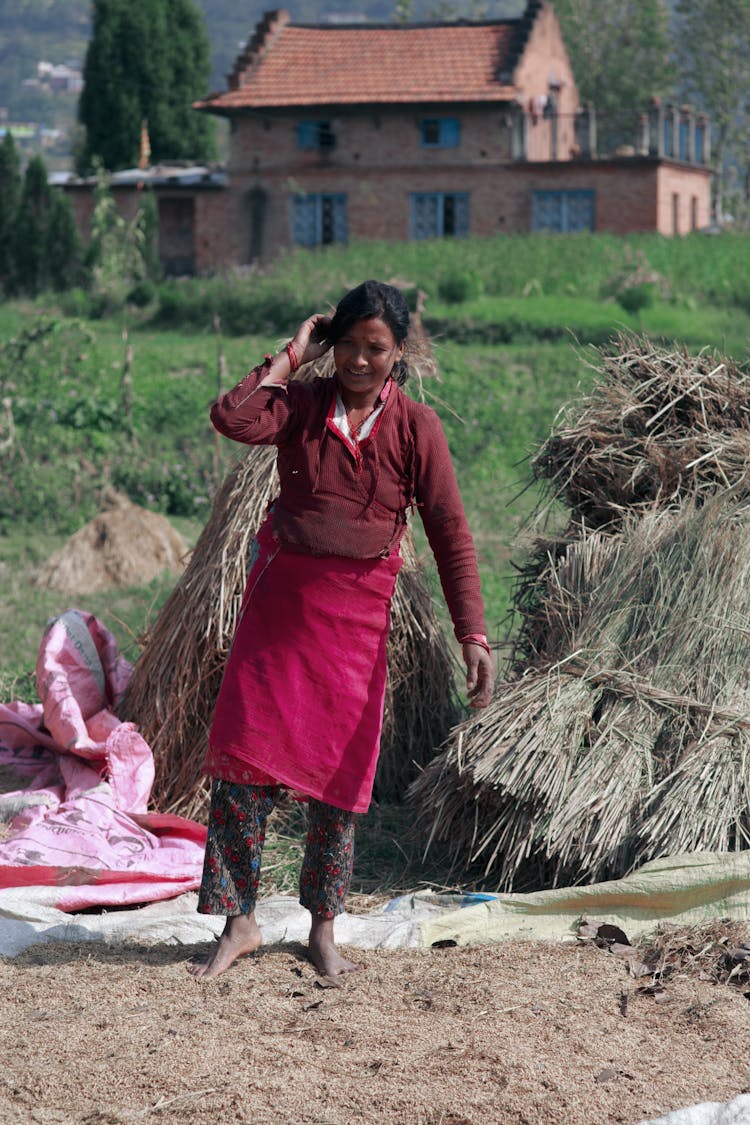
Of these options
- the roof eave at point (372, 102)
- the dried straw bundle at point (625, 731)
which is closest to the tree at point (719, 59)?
the roof eave at point (372, 102)

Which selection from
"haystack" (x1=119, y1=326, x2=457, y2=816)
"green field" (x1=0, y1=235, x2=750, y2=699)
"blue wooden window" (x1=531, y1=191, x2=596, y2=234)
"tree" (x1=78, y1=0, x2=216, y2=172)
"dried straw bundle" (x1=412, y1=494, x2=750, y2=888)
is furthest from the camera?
"tree" (x1=78, y1=0, x2=216, y2=172)

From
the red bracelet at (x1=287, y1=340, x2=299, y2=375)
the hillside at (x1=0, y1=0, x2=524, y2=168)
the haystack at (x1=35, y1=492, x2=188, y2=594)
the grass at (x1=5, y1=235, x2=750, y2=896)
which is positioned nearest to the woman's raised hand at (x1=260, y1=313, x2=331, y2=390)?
the red bracelet at (x1=287, y1=340, x2=299, y2=375)

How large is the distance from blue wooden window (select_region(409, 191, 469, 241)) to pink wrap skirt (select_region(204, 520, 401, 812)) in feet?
95.5

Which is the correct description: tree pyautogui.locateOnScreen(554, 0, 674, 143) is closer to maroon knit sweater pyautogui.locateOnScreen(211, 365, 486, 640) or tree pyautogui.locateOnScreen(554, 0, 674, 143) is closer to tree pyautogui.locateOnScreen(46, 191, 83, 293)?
tree pyautogui.locateOnScreen(46, 191, 83, 293)

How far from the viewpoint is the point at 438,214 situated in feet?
104

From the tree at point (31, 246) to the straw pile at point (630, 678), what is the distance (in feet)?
86.8

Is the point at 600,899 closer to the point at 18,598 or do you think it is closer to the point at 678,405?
the point at 678,405

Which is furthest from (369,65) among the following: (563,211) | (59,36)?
(59,36)

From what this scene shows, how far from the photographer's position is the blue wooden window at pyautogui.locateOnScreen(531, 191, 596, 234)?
30.5 m

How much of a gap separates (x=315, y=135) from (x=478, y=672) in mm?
31142

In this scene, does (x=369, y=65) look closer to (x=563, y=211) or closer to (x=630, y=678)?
(x=563, y=211)

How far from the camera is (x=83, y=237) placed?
3559cm

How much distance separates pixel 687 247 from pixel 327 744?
2282cm

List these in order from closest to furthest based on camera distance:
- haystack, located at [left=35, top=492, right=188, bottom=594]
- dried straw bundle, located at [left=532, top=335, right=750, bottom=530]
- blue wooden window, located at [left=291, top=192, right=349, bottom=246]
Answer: dried straw bundle, located at [left=532, top=335, right=750, bottom=530] < haystack, located at [left=35, top=492, right=188, bottom=594] < blue wooden window, located at [left=291, top=192, right=349, bottom=246]
